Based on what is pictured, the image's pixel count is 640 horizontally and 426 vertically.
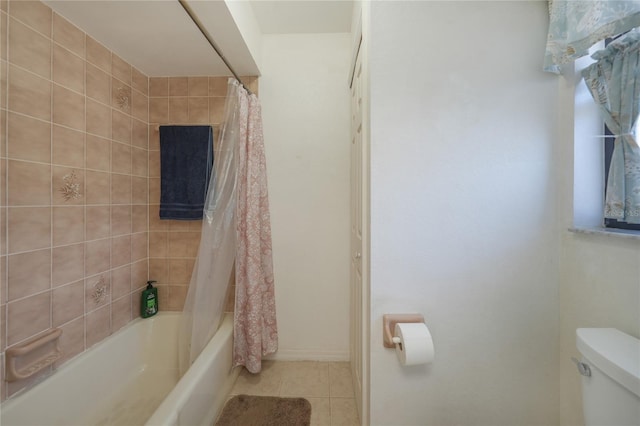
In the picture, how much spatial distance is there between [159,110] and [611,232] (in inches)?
95.3

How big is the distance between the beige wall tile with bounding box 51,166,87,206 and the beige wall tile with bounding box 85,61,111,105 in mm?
438

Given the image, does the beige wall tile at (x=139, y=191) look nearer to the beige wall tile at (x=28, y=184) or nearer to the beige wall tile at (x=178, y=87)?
the beige wall tile at (x=28, y=184)

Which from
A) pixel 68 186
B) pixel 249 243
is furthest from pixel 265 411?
pixel 68 186

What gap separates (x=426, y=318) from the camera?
0.92 meters

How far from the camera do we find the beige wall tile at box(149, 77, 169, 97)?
1.66 meters

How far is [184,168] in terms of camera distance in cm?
161

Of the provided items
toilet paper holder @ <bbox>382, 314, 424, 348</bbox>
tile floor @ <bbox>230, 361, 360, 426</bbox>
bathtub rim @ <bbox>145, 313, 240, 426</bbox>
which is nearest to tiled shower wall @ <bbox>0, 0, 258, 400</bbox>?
bathtub rim @ <bbox>145, 313, 240, 426</bbox>

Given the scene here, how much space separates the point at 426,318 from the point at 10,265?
66.0 inches

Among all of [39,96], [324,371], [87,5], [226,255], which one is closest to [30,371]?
[226,255]

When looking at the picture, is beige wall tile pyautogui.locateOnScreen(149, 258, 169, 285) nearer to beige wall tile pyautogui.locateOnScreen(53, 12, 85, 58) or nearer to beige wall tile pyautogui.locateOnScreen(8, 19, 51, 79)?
beige wall tile pyautogui.locateOnScreen(8, 19, 51, 79)

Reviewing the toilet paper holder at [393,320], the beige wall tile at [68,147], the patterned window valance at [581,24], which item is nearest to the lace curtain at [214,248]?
the beige wall tile at [68,147]

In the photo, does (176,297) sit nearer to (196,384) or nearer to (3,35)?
(196,384)

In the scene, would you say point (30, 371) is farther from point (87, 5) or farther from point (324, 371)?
point (87, 5)

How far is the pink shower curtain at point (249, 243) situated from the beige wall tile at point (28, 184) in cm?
83
